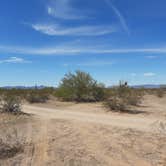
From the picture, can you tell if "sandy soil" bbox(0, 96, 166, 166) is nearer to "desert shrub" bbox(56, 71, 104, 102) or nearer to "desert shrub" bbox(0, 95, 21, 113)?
"desert shrub" bbox(0, 95, 21, 113)

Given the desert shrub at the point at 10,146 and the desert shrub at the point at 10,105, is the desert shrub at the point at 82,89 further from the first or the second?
the desert shrub at the point at 10,146

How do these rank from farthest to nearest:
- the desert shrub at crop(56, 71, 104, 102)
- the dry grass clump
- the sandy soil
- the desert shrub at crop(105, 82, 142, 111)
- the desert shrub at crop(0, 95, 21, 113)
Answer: the desert shrub at crop(56, 71, 104, 102), the desert shrub at crop(105, 82, 142, 111), the desert shrub at crop(0, 95, 21, 113), the dry grass clump, the sandy soil

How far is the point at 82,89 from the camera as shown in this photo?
3900 cm

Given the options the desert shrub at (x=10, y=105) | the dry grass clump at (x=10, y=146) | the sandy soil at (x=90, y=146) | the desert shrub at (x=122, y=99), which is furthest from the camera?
the desert shrub at (x=122, y=99)

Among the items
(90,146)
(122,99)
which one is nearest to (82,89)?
(122,99)

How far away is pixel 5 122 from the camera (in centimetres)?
1820

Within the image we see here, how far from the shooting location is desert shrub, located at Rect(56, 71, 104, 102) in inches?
1528

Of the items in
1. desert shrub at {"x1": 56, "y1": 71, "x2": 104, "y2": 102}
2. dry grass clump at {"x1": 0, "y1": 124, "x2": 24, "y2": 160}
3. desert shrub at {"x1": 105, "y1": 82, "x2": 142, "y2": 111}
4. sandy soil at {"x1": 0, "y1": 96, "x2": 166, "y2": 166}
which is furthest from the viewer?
desert shrub at {"x1": 56, "y1": 71, "x2": 104, "y2": 102}

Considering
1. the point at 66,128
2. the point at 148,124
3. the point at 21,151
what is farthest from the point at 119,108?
the point at 21,151

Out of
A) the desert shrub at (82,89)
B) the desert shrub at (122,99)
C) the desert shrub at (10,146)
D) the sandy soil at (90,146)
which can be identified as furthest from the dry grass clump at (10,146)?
the desert shrub at (82,89)

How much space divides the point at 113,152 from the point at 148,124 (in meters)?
7.24

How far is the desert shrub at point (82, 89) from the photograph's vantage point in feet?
127

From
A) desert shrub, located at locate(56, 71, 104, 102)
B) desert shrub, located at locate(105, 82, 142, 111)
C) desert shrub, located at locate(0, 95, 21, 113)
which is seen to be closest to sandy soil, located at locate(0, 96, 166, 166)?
desert shrub, located at locate(0, 95, 21, 113)

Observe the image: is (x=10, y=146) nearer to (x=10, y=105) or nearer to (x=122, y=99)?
(x=10, y=105)
